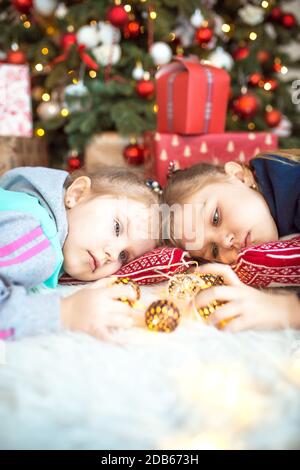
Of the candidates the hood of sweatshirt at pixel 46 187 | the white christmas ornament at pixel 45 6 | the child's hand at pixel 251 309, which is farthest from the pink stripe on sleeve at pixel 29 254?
the white christmas ornament at pixel 45 6

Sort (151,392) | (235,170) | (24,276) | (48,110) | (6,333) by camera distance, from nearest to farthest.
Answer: (151,392) → (6,333) → (24,276) → (235,170) → (48,110)

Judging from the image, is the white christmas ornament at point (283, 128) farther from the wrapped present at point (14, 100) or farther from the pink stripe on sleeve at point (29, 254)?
the pink stripe on sleeve at point (29, 254)

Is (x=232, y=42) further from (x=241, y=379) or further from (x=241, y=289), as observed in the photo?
(x=241, y=379)

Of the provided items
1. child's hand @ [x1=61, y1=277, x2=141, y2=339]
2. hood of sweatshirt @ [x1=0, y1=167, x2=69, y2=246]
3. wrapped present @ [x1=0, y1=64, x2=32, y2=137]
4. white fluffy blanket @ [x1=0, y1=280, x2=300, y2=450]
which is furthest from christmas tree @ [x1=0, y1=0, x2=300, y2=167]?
white fluffy blanket @ [x1=0, y1=280, x2=300, y2=450]

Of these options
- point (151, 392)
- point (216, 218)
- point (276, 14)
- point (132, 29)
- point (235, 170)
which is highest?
point (276, 14)

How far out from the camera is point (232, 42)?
2.53 metres

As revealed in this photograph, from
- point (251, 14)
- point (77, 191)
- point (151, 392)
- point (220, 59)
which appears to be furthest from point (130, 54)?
point (151, 392)

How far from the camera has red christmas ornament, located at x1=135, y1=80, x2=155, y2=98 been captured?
2158 mm

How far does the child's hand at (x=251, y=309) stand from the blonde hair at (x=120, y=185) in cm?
45

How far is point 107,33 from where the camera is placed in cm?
Answer: 218

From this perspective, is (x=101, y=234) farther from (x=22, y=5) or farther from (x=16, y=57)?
(x=22, y=5)

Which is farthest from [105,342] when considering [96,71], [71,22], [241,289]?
[71,22]

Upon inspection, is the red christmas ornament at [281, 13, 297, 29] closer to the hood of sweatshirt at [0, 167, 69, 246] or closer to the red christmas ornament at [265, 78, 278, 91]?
the red christmas ornament at [265, 78, 278, 91]

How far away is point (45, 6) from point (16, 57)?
1.01 feet
